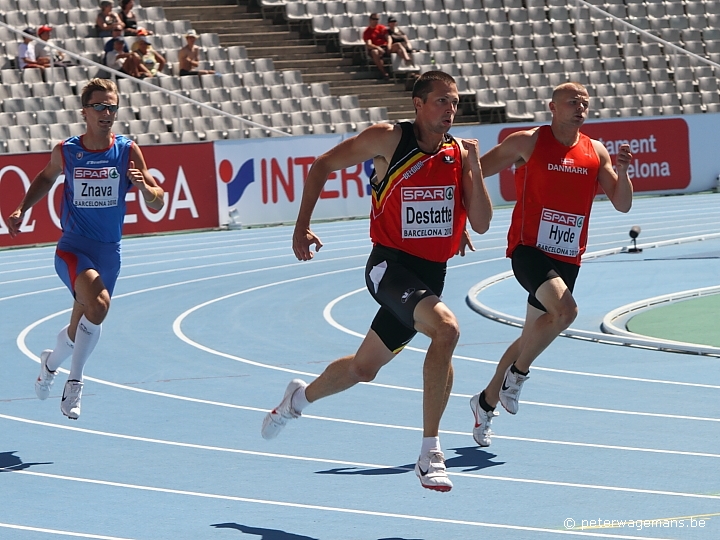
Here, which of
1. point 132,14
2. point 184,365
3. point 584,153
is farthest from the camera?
point 132,14

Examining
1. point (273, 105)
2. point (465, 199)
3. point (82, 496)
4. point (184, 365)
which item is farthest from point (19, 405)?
point (273, 105)

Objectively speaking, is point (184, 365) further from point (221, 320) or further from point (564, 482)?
point (564, 482)

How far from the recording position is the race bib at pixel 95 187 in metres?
8.05

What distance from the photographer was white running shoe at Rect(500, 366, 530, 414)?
23.7ft

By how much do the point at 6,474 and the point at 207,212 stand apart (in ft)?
49.4

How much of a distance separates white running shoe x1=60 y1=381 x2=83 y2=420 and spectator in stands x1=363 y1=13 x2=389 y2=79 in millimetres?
20571

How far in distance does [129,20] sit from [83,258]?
17298 millimetres

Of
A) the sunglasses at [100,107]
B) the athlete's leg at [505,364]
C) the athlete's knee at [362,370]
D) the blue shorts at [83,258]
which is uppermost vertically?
the sunglasses at [100,107]

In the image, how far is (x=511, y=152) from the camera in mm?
7277

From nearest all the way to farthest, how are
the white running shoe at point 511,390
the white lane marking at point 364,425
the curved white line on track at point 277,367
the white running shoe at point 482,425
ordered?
the white lane marking at point 364,425 → the white running shoe at point 482,425 → the white running shoe at point 511,390 → the curved white line on track at point 277,367

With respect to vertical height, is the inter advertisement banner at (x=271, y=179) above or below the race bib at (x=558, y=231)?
below

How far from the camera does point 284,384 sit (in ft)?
30.7

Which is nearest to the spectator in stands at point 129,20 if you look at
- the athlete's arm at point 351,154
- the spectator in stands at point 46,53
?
the spectator in stands at point 46,53

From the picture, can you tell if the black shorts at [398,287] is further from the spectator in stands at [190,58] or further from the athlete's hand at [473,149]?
the spectator in stands at [190,58]
